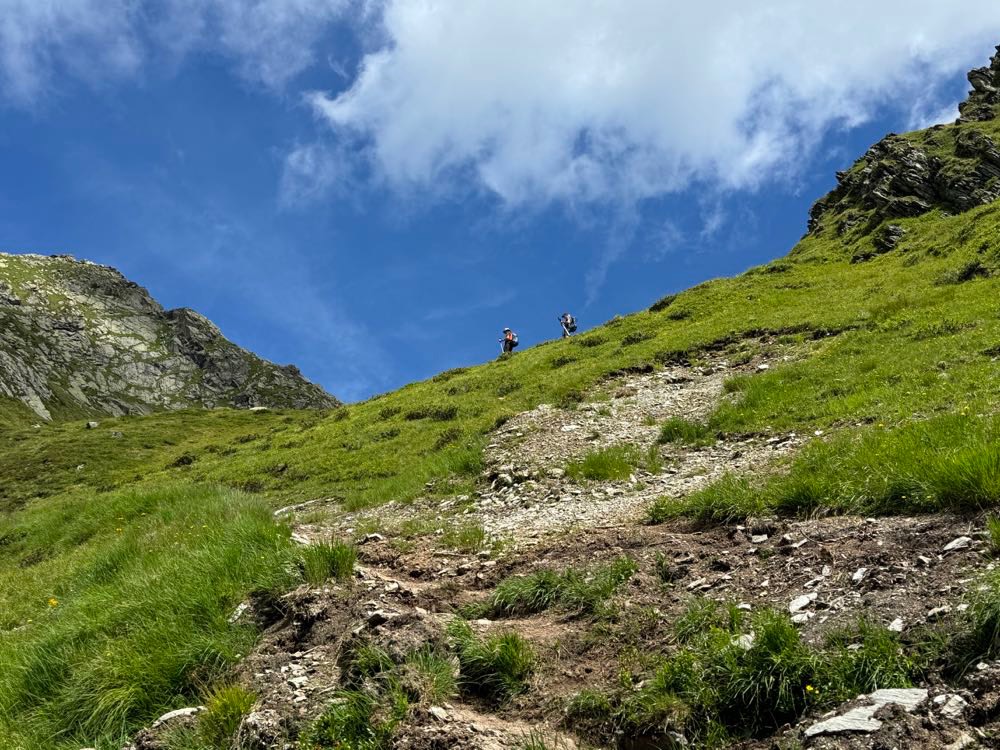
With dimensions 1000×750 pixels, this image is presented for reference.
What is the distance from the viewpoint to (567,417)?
2144 cm

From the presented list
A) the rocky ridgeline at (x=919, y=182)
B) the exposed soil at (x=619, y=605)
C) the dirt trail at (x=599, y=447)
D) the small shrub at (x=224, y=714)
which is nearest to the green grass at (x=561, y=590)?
the exposed soil at (x=619, y=605)

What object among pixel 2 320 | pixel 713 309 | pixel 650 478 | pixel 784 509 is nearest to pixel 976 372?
pixel 650 478

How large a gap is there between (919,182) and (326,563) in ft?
199

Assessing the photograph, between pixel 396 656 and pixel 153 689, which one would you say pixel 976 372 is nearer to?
pixel 396 656

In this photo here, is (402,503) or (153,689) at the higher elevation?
(402,503)

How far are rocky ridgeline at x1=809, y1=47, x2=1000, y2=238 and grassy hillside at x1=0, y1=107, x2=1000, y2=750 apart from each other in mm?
7073

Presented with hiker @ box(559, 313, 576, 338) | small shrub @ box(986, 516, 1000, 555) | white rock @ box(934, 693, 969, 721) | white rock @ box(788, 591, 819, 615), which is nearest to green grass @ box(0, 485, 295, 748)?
white rock @ box(788, 591, 819, 615)

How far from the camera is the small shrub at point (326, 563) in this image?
28.2 ft

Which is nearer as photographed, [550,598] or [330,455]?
[550,598]

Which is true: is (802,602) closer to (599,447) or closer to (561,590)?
(561,590)

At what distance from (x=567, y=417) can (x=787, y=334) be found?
11212 millimetres

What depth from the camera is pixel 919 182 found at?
176 feet

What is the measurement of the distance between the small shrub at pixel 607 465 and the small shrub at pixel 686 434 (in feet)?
3.86

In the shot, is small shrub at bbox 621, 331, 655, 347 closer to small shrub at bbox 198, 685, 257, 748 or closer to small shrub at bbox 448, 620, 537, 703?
small shrub at bbox 448, 620, 537, 703
